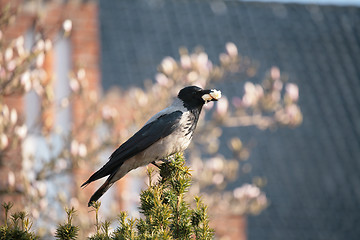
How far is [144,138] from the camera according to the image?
4.17 meters

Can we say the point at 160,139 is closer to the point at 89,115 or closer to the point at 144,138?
the point at 144,138

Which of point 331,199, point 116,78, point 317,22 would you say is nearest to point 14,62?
point 116,78

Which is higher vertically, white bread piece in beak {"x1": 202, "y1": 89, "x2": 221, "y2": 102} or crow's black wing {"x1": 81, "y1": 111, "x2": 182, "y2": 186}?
white bread piece in beak {"x1": 202, "y1": 89, "x2": 221, "y2": 102}

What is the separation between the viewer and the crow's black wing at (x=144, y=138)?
4.02 m

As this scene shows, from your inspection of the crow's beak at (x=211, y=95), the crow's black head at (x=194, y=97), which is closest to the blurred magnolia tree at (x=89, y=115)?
the crow's black head at (x=194, y=97)

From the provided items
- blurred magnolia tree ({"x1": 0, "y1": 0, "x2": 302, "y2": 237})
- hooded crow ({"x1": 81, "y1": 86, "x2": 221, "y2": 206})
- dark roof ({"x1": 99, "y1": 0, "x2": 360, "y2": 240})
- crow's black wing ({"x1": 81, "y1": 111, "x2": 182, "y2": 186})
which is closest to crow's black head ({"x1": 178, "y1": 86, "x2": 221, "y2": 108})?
hooded crow ({"x1": 81, "y1": 86, "x2": 221, "y2": 206})

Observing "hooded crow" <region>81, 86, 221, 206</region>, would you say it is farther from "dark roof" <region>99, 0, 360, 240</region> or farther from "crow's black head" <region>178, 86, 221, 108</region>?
"dark roof" <region>99, 0, 360, 240</region>

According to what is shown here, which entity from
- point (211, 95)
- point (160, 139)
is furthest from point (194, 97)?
point (160, 139)

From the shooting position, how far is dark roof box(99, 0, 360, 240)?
11648 mm

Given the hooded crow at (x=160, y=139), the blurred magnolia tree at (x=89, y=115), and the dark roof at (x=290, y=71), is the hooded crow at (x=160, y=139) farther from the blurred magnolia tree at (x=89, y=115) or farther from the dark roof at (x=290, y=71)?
the dark roof at (x=290, y=71)

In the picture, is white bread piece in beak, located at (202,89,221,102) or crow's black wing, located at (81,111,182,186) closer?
crow's black wing, located at (81,111,182,186)

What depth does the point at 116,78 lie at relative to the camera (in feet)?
38.7

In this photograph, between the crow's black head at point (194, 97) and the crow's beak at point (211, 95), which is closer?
the crow's beak at point (211, 95)

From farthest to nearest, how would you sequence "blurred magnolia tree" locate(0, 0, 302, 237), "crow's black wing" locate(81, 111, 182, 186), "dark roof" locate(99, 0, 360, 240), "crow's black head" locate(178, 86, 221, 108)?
1. "dark roof" locate(99, 0, 360, 240)
2. "blurred magnolia tree" locate(0, 0, 302, 237)
3. "crow's black head" locate(178, 86, 221, 108)
4. "crow's black wing" locate(81, 111, 182, 186)
